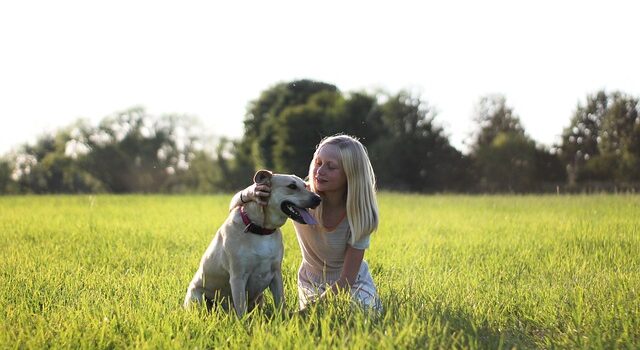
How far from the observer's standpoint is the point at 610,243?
9234mm

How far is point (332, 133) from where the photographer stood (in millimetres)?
44969

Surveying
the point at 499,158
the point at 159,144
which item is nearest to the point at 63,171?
the point at 159,144

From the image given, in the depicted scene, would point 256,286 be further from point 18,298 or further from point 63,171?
point 63,171

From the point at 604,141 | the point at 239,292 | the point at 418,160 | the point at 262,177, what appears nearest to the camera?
the point at 239,292

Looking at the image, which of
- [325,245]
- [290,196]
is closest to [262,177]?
[290,196]

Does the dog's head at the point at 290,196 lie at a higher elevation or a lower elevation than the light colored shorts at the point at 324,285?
higher

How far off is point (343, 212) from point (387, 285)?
122 centimetres

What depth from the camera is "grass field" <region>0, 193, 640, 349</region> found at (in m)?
4.11

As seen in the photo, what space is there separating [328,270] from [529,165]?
33.7 m

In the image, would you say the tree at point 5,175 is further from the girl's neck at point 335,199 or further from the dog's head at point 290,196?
the dog's head at point 290,196

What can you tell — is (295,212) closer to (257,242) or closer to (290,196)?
(290,196)

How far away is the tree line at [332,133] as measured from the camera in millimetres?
35656

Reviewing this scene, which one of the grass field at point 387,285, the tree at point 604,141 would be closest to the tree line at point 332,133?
the tree at point 604,141

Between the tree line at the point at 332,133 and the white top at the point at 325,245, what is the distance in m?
27.2
